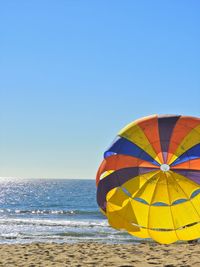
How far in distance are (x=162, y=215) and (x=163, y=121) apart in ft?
8.91

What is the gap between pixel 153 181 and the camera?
43.4 ft

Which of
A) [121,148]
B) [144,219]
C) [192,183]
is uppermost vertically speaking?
[121,148]

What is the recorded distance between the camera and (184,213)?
42.1 ft

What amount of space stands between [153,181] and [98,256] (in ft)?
8.75

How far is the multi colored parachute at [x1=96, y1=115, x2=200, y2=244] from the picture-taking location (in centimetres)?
1279

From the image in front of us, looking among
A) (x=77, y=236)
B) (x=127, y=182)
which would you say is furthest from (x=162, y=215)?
(x=77, y=236)

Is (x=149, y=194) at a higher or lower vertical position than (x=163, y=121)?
lower

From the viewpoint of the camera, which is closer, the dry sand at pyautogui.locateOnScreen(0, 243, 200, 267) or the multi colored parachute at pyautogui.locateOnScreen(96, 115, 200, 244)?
the dry sand at pyautogui.locateOnScreen(0, 243, 200, 267)

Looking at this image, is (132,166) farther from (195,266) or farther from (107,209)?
(195,266)

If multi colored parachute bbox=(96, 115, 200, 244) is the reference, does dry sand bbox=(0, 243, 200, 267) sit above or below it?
below

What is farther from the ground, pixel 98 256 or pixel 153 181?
pixel 153 181

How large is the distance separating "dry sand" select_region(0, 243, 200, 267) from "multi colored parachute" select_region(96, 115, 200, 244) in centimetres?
69

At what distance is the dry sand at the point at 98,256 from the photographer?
37.8 feet

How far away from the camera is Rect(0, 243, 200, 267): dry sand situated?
11512 millimetres
